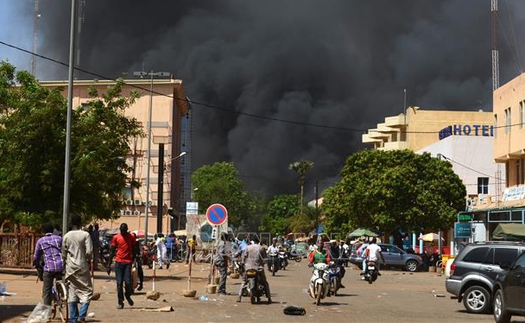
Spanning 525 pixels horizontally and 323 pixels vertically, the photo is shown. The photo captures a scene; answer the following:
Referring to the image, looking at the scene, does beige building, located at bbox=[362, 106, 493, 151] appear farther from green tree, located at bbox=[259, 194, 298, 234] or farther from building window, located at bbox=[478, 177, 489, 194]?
green tree, located at bbox=[259, 194, 298, 234]

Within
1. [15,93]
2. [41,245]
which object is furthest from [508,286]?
[15,93]

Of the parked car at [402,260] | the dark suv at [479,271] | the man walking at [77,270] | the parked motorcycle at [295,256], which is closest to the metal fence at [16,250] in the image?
the dark suv at [479,271]

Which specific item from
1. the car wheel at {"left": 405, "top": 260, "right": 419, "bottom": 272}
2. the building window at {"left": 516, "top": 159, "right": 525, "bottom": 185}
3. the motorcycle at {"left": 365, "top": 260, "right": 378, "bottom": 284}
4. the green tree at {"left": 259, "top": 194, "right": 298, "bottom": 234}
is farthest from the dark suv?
the green tree at {"left": 259, "top": 194, "right": 298, "bottom": 234}

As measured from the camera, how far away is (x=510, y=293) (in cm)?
1614

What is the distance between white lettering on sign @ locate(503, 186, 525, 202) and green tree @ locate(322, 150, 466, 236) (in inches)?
339

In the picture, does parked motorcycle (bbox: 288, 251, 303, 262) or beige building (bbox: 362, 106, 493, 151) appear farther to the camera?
beige building (bbox: 362, 106, 493, 151)

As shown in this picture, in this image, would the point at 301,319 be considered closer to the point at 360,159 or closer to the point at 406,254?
the point at 406,254

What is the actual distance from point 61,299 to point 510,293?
→ 28.0ft

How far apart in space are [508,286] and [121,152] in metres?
19.0

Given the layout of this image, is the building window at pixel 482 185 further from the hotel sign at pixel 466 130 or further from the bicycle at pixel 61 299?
the bicycle at pixel 61 299

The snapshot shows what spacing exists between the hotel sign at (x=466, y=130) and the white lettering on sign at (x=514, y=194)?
35114 mm

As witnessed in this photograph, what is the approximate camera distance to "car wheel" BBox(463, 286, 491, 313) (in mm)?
20297

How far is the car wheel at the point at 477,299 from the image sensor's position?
2030 centimetres

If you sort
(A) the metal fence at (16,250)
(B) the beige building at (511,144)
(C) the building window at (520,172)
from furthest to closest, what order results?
(C) the building window at (520,172) → (B) the beige building at (511,144) → (A) the metal fence at (16,250)
